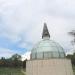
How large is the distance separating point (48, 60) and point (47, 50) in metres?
1.28

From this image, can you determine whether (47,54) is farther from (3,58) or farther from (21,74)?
(3,58)

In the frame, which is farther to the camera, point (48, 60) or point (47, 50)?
point (47, 50)

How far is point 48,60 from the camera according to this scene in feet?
81.3

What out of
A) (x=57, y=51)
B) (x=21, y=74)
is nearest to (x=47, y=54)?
(x=57, y=51)

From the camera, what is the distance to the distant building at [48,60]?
24703 millimetres

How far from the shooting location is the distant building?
81.0ft

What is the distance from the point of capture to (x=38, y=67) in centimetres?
2491

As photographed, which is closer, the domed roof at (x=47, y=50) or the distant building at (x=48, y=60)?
the distant building at (x=48, y=60)

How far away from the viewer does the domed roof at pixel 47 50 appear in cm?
2536

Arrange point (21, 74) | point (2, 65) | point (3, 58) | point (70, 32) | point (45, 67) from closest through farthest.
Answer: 1. point (70, 32)
2. point (45, 67)
3. point (21, 74)
4. point (2, 65)
5. point (3, 58)

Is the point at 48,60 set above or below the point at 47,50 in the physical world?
below

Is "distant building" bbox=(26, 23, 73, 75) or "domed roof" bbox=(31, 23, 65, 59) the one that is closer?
"distant building" bbox=(26, 23, 73, 75)

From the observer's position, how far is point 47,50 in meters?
25.5

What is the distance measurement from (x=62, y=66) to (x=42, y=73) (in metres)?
2.37
